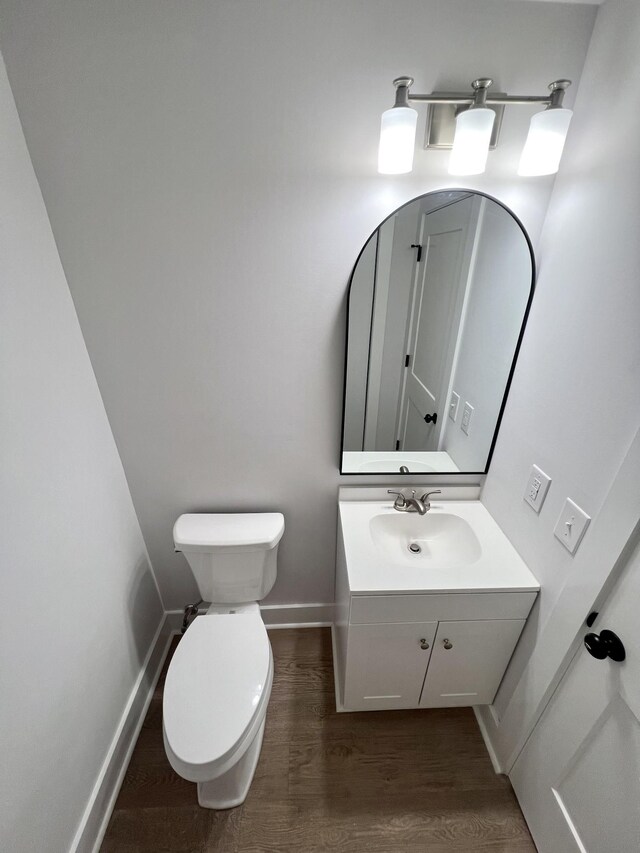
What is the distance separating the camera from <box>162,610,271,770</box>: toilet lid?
1.02 meters

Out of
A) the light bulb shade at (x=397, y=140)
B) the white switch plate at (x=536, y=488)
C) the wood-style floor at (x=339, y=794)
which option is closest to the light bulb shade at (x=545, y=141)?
the light bulb shade at (x=397, y=140)

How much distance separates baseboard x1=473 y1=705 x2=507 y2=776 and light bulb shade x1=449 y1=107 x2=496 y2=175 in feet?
6.12

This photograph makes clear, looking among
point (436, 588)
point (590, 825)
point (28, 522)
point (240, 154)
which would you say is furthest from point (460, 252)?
point (590, 825)

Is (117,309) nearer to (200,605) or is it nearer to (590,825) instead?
(200,605)

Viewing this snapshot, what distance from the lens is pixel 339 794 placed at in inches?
49.6

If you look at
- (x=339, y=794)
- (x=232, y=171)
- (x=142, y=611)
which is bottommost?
(x=339, y=794)

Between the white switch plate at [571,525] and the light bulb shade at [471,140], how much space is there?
94cm

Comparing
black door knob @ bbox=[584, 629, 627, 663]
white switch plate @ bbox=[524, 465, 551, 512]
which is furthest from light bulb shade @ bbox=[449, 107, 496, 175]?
black door knob @ bbox=[584, 629, 627, 663]

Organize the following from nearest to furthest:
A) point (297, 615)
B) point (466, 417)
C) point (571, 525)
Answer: point (571, 525) → point (466, 417) → point (297, 615)

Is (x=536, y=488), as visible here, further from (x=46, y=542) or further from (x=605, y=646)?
(x=46, y=542)

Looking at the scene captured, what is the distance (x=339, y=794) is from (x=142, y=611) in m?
1.01

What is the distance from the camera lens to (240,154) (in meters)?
0.99

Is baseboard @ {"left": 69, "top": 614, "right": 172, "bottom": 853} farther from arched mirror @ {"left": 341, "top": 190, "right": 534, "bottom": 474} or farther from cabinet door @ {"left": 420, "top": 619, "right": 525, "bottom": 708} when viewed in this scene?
arched mirror @ {"left": 341, "top": 190, "right": 534, "bottom": 474}

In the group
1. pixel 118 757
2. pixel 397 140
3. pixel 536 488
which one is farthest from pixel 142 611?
pixel 397 140
